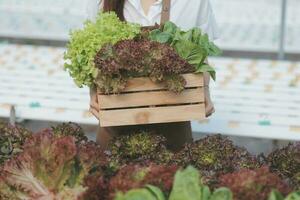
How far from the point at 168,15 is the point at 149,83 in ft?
1.75

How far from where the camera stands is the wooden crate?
9.04 feet

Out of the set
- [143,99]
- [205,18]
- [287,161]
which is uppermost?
[205,18]

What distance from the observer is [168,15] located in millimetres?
3166

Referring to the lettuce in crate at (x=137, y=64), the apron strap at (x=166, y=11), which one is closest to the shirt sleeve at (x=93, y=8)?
the apron strap at (x=166, y=11)

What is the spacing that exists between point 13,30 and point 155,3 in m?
3.89

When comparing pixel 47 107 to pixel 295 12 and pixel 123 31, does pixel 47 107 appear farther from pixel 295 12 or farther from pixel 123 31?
pixel 295 12

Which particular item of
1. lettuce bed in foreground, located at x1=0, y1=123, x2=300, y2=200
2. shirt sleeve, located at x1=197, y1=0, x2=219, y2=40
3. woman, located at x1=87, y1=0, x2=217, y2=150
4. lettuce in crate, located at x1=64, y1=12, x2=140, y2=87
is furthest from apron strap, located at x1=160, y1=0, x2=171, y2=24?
lettuce bed in foreground, located at x1=0, y1=123, x2=300, y2=200

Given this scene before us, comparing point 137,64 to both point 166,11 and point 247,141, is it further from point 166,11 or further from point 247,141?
point 247,141

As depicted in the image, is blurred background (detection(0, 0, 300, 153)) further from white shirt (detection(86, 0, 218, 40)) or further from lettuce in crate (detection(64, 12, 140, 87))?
lettuce in crate (detection(64, 12, 140, 87))

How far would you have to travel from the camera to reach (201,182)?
2352 mm

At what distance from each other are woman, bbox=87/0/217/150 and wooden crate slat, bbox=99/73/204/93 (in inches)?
12.2

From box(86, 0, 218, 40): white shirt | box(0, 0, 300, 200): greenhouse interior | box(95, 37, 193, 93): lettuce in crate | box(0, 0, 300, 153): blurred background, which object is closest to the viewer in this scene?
box(0, 0, 300, 200): greenhouse interior

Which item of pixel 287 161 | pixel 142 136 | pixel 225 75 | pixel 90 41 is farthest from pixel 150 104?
pixel 225 75

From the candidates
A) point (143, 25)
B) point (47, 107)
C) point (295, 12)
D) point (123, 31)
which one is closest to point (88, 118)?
point (47, 107)
